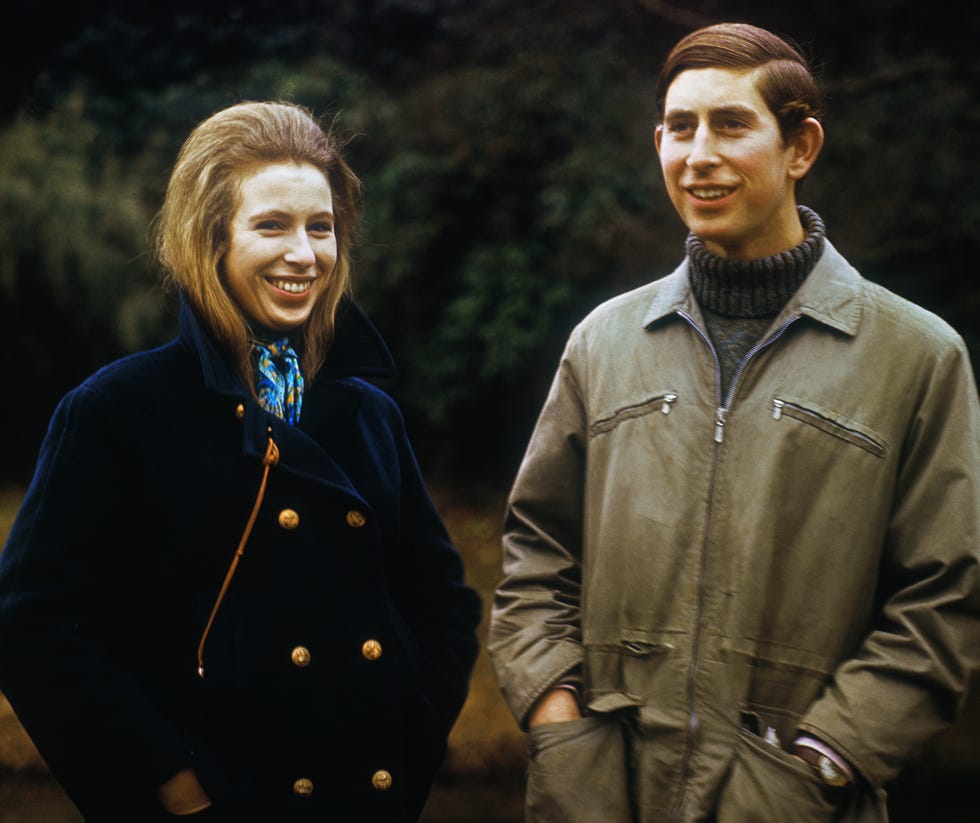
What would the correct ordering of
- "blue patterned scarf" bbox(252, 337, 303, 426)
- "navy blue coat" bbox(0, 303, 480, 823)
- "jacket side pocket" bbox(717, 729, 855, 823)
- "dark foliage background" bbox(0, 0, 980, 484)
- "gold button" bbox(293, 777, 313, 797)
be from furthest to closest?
"dark foliage background" bbox(0, 0, 980, 484)
"blue patterned scarf" bbox(252, 337, 303, 426)
"gold button" bbox(293, 777, 313, 797)
"navy blue coat" bbox(0, 303, 480, 823)
"jacket side pocket" bbox(717, 729, 855, 823)

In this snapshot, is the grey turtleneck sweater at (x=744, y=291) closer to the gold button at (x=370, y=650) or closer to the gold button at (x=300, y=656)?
the gold button at (x=370, y=650)

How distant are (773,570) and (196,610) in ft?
3.67

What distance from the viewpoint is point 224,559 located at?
2.54 metres

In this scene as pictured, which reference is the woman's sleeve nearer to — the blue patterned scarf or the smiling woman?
the smiling woman

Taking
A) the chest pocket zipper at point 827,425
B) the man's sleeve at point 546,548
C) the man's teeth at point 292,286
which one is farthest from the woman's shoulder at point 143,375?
the chest pocket zipper at point 827,425

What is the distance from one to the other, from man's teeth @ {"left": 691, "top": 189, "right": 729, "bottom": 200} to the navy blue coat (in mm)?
920

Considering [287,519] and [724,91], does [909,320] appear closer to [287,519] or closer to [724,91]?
[724,91]

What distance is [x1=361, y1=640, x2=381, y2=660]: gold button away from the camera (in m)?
2.64

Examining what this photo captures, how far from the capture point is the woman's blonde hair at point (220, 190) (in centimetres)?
261

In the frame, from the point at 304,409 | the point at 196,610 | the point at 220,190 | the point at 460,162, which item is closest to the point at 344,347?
the point at 304,409

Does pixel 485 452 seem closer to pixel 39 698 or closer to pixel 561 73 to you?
pixel 561 73

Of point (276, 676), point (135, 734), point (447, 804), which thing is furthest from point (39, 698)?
point (447, 804)

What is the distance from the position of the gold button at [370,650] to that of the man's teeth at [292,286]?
0.74 m

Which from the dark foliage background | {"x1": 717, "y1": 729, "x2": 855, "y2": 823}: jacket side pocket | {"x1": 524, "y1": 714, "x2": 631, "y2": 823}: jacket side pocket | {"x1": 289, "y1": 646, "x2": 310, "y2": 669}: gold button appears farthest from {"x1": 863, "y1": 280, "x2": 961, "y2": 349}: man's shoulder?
the dark foliage background
